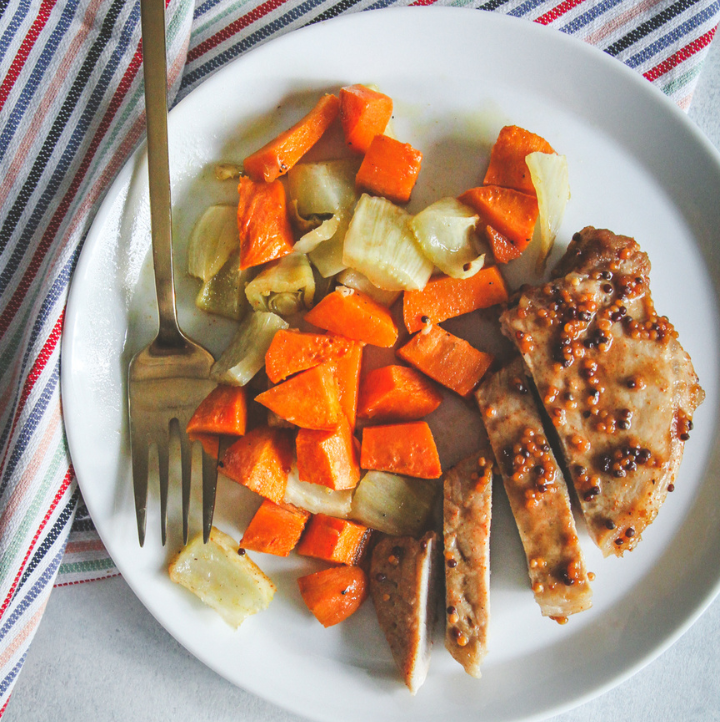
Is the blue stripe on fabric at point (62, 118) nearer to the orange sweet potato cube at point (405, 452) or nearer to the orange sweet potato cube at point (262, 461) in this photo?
the orange sweet potato cube at point (262, 461)

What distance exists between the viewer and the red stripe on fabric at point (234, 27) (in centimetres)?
241

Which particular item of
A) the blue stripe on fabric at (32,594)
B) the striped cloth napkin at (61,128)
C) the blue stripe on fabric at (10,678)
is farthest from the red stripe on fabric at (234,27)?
the blue stripe on fabric at (10,678)

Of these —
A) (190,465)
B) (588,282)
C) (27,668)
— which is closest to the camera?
(588,282)

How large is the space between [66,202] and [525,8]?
2.16 m

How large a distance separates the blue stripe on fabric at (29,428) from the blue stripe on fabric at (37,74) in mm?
1020

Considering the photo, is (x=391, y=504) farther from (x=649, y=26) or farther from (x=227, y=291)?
(x=649, y=26)

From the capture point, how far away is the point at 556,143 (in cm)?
240

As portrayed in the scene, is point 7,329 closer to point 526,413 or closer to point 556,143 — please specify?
point 526,413

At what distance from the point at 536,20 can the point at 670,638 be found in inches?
108

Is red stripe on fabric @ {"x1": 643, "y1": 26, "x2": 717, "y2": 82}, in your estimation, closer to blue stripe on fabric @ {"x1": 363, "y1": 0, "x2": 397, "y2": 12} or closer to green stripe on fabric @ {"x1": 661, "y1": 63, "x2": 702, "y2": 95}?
green stripe on fabric @ {"x1": 661, "y1": 63, "x2": 702, "y2": 95}

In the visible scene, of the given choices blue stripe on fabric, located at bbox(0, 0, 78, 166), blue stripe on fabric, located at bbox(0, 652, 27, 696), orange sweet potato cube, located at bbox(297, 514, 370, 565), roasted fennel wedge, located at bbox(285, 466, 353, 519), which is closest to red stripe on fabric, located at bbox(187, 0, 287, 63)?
blue stripe on fabric, located at bbox(0, 0, 78, 166)

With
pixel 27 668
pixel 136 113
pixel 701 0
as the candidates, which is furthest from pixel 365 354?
pixel 27 668

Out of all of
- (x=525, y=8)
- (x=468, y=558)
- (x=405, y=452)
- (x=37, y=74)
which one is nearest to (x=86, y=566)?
(x=405, y=452)

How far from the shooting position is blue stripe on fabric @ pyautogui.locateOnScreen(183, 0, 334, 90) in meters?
2.41
